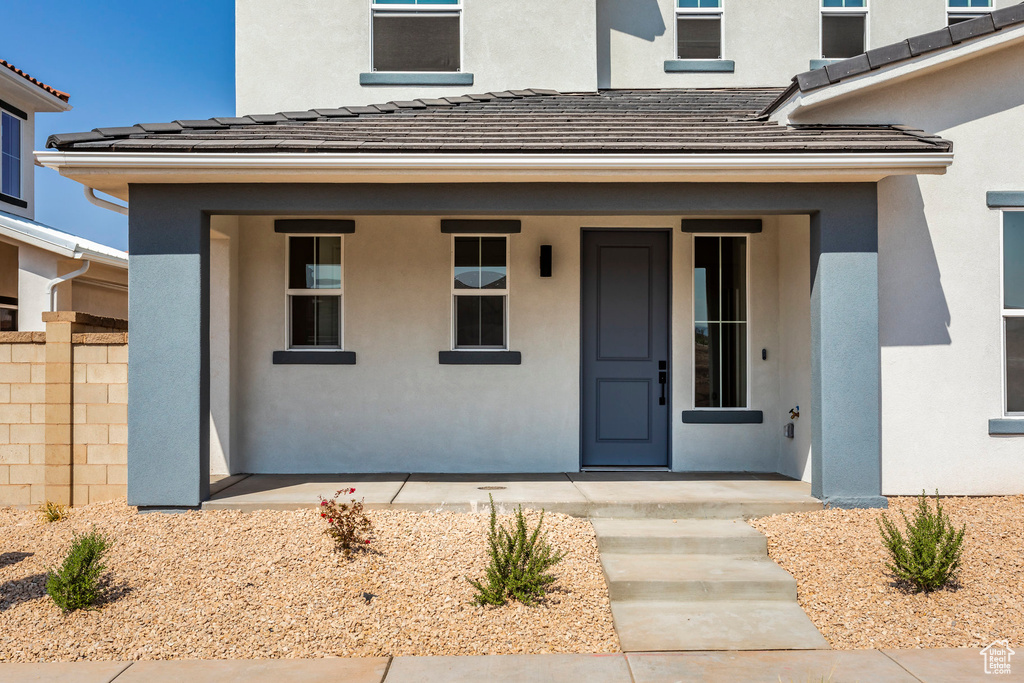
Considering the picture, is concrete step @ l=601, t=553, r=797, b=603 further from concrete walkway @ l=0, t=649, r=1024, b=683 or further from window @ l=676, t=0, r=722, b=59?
window @ l=676, t=0, r=722, b=59

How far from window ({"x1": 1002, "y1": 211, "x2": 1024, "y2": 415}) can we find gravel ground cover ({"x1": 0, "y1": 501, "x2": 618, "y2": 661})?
4345 millimetres

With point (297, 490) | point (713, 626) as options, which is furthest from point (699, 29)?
point (713, 626)

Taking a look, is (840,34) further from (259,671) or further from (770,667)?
(259,671)

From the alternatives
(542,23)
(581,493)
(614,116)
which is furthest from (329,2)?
(581,493)

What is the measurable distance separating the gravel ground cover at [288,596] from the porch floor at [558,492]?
28cm

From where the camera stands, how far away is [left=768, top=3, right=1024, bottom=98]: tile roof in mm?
6820

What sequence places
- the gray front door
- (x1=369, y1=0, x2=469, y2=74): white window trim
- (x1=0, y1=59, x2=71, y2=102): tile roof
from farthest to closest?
1. (x1=0, y1=59, x2=71, y2=102): tile roof
2. (x1=369, y1=0, x2=469, y2=74): white window trim
3. the gray front door

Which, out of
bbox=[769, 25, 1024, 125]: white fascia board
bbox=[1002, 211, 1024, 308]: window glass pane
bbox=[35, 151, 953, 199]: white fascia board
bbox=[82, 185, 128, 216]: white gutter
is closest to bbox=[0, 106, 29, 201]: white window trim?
bbox=[82, 185, 128, 216]: white gutter

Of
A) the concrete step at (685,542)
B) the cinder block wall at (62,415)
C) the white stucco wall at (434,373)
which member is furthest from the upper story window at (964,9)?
the cinder block wall at (62,415)

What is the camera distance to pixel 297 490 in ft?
23.5

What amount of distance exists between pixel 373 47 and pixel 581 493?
5771mm

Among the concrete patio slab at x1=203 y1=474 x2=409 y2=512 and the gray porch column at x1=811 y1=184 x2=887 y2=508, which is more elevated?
the gray porch column at x1=811 y1=184 x2=887 y2=508

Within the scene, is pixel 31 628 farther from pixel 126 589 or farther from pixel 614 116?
pixel 614 116

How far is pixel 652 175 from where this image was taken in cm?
648
